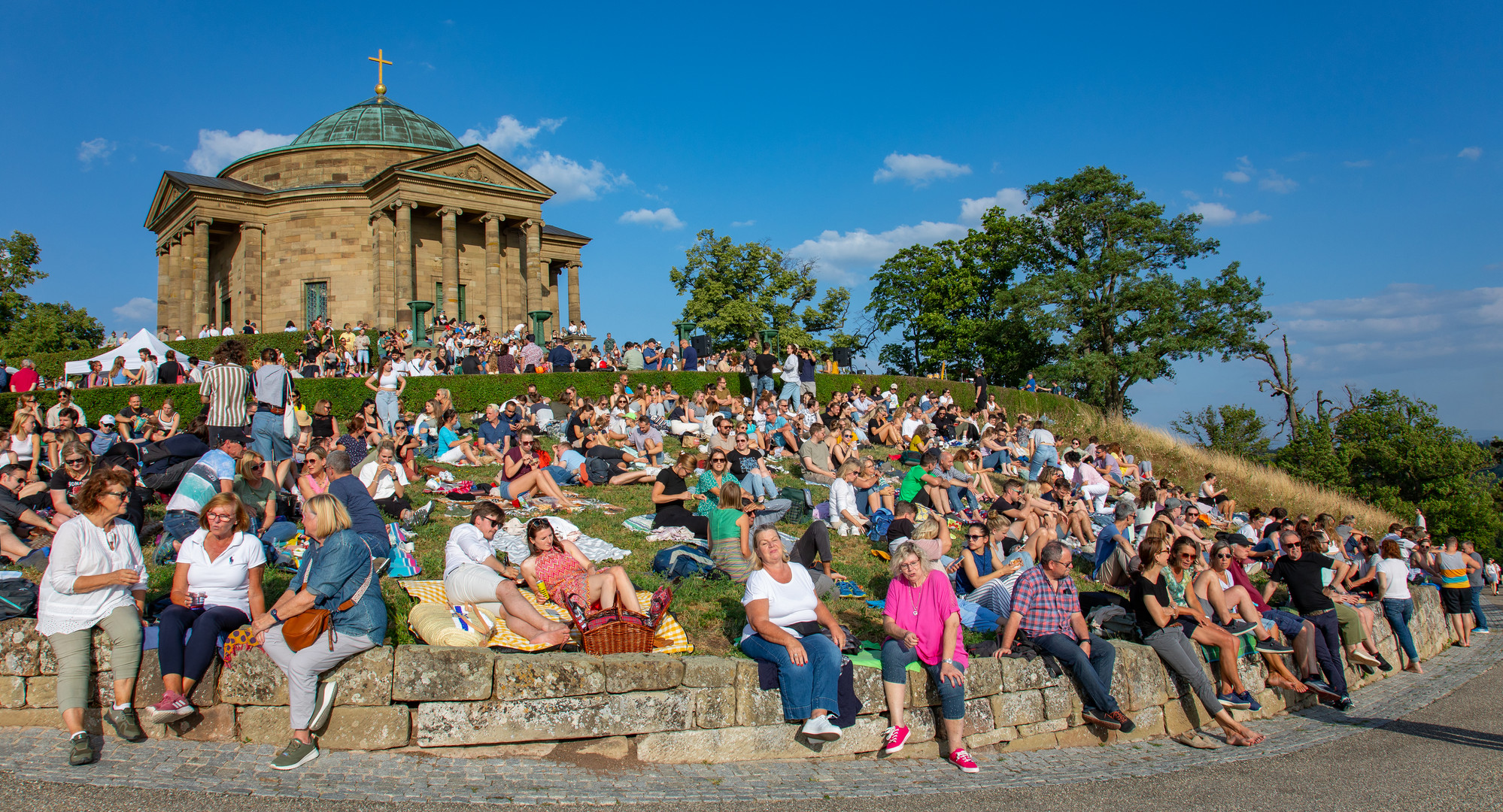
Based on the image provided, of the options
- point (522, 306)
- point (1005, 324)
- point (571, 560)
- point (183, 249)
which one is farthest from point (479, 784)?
point (1005, 324)

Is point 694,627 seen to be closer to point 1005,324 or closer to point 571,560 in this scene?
point 571,560

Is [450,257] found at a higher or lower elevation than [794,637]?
higher

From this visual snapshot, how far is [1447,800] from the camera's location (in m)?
6.19

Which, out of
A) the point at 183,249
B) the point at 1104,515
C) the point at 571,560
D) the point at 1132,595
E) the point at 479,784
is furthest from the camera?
the point at 183,249

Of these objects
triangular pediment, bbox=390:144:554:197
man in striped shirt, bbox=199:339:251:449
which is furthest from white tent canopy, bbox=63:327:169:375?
triangular pediment, bbox=390:144:554:197

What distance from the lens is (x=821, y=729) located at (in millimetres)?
Result: 5777

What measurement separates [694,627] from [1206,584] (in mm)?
5078

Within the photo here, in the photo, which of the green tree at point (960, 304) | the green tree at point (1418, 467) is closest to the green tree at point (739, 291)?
the green tree at point (960, 304)

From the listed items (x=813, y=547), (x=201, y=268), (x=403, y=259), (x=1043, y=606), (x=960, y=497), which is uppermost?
(x=201, y=268)

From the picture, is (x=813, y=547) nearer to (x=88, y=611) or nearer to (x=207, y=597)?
(x=207, y=597)

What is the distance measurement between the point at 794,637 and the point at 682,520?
4.05 metres

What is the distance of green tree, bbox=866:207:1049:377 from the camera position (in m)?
44.2

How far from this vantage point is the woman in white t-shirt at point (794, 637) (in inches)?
232

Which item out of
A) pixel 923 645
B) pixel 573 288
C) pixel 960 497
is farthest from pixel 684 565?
pixel 573 288
